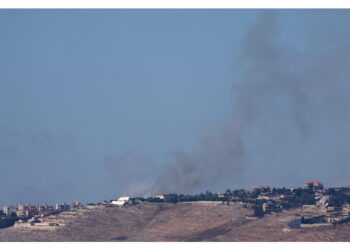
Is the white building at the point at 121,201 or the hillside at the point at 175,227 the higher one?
the white building at the point at 121,201

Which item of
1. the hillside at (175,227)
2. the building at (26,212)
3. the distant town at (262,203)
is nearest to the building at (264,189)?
the distant town at (262,203)

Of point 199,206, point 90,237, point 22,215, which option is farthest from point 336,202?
point 22,215

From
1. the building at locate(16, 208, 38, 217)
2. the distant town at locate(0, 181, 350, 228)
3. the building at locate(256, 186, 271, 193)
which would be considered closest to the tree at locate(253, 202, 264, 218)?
the distant town at locate(0, 181, 350, 228)

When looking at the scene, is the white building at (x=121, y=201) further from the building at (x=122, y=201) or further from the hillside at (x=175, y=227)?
→ the hillside at (x=175, y=227)

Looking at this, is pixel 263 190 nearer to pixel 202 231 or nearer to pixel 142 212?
pixel 142 212

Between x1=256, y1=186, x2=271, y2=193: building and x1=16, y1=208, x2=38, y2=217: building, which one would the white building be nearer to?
x1=16, y1=208, x2=38, y2=217: building

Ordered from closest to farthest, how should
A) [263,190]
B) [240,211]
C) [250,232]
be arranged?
1. [250,232]
2. [240,211]
3. [263,190]

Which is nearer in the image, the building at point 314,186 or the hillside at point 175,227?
the hillside at point 175,227
